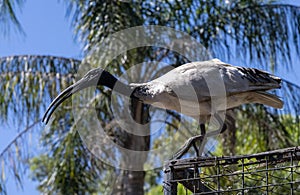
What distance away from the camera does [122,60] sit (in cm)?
728

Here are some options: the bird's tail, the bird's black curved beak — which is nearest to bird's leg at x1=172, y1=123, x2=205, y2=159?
the bird's tail

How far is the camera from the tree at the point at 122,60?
746 cm

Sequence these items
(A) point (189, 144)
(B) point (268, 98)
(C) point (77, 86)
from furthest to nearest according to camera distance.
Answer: (C) point (77, 86), (B) point (268, 98), (A) point (189, 144)

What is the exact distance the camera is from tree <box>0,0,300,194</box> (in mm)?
7457

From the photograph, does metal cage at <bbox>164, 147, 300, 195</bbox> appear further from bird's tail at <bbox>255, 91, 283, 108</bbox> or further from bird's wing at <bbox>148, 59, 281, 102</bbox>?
bird's tail at <bbox>255, 91, 283, 108</bbox>

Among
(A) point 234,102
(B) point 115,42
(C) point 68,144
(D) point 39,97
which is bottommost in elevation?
(A) point 234,102

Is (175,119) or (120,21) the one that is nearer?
(120,21)

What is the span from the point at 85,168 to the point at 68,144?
333 millimetres

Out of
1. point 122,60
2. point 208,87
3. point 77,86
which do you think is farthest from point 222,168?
point 122,60

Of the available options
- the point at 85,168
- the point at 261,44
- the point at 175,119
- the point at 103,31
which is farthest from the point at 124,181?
the point at 261,44

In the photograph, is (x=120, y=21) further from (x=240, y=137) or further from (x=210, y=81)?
(x=210, y=81)

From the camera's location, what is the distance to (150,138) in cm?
773

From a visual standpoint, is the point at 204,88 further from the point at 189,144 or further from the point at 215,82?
the point at 189,144

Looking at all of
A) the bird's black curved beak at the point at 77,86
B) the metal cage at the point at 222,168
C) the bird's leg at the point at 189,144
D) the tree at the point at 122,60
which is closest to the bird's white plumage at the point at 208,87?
the bird's leg at the point at 189,144
